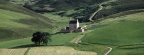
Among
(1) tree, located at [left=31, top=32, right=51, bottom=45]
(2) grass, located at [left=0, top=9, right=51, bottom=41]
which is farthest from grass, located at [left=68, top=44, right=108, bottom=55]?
(2) grass, located at [left=0, top=9, right=51, bottom=41]

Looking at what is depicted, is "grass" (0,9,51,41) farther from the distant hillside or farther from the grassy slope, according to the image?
the grassy slope

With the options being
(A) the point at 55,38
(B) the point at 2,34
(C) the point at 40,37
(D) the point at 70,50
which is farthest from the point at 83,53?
(B) the point at 2,34

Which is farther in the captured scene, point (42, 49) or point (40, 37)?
point (40, 37)

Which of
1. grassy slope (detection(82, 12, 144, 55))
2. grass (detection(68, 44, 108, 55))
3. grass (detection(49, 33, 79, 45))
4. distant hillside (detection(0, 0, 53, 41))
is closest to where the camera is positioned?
grass (detection(68, 44, 108, 55))

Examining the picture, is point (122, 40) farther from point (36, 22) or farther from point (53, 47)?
point (36, 22)

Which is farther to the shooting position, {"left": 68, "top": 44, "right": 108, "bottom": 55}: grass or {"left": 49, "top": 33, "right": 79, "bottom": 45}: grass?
{"left": 49, "top": 33, "right": 79, "bottom": 45}: grass

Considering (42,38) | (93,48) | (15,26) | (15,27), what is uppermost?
(42,38)

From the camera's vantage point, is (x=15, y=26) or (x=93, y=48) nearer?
(x=93, y=48)

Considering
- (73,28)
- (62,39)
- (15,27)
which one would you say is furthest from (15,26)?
(62,39)

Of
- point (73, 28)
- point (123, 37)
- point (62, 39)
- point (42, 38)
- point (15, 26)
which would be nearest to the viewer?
point (42, 38)

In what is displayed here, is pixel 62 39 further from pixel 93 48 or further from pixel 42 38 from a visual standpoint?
pixel 93 48

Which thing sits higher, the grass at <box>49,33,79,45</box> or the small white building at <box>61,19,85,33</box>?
the small white building at <box>61,19,85,33</box>
